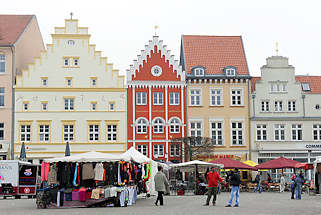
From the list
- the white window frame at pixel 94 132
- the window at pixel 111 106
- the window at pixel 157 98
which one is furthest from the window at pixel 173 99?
the white window frame at pixel 94 132

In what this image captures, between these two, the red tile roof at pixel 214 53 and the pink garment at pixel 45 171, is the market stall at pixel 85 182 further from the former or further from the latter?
the red tile roof at pixel 214 53

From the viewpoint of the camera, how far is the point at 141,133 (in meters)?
48.5

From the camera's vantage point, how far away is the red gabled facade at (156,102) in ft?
159

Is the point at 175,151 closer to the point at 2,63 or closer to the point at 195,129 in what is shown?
the point at 195,129

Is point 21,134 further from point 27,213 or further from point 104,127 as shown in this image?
point 27,213

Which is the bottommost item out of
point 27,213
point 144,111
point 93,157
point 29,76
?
point 27,213

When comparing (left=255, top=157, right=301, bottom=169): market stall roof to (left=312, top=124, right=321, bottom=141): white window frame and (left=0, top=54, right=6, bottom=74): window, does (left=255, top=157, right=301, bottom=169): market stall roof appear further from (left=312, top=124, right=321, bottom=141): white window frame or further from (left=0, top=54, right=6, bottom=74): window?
(left=0, top=54, right=6, bottom=74): window

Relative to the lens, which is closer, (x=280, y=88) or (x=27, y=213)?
(x=27, y=213)

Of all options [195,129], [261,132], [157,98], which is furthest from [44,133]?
[261,132]

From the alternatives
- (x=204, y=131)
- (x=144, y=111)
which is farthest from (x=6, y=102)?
(x=204, y=131)

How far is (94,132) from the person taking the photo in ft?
157

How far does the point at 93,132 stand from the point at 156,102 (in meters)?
6.09

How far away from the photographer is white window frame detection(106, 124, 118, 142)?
4812 cm

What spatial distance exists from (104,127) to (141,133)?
3.25 m
